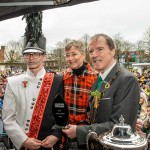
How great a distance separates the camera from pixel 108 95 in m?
1.95

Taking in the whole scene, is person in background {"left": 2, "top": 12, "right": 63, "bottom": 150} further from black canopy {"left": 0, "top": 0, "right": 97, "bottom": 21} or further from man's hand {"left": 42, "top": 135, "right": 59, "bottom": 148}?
black canopy {"left": 0, "top": 0, "right": 97, "bottom": 21}

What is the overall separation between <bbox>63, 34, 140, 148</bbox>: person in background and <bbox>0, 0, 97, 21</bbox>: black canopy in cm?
148

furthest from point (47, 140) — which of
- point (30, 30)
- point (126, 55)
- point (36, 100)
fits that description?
point (126, 55)

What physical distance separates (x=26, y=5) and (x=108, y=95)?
85.7 inches

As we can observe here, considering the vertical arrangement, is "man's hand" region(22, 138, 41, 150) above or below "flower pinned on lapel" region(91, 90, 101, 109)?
below

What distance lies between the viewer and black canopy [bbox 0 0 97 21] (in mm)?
3441

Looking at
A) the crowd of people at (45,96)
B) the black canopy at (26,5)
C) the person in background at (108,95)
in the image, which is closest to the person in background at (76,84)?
the crowd of people at (45,96)

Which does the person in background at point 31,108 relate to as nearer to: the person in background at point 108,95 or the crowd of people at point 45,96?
the crowd of people at point 45,96

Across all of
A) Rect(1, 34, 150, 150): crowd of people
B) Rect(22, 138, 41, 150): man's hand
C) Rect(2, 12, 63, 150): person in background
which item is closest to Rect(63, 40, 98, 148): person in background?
Rect(1, 34, 150, 150): crowd of people

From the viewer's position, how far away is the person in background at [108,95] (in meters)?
1.89

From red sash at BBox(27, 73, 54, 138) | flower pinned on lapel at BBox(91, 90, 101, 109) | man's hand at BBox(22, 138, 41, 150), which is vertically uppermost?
flower pinned on lapel at BBox(91, 90, 101, 109)

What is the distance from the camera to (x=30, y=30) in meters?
3.14

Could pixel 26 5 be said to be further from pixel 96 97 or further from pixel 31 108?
pixel 96 97

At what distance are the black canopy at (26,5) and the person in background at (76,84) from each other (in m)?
0.87
